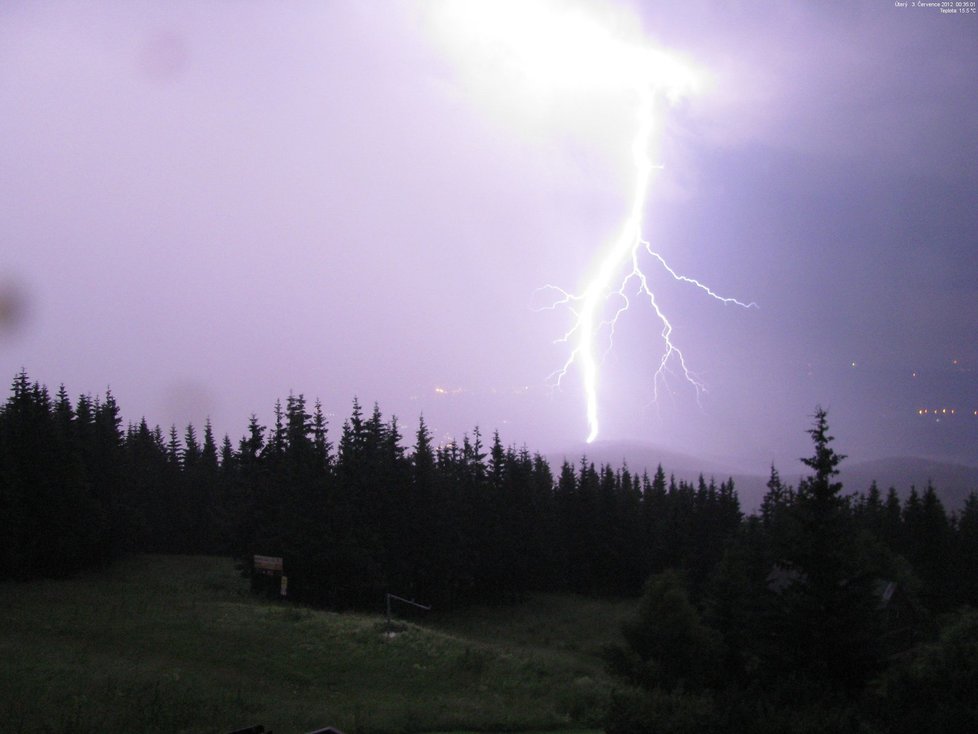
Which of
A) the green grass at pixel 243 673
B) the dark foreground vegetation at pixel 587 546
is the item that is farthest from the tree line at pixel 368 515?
the green grass at pixel 243 673

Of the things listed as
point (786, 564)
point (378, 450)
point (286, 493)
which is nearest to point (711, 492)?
point (378, 450)

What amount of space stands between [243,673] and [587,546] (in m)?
52.6

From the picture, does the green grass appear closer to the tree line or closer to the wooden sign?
the wooden sign

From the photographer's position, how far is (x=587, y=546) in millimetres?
68562

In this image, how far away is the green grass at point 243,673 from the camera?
532 inches

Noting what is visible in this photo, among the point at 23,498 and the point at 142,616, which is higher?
the point at 23,498

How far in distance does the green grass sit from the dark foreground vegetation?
308 cm

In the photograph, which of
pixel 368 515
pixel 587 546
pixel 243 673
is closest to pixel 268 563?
pixel 368 515

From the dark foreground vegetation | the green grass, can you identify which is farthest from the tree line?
the green grass

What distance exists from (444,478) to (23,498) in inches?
1051

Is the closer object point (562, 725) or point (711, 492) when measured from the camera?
point (562, 725)

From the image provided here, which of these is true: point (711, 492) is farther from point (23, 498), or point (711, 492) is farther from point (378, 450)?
point (23, 498)

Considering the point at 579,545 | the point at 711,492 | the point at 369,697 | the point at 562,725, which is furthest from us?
the point at 711,492

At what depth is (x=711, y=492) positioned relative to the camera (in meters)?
75.9
